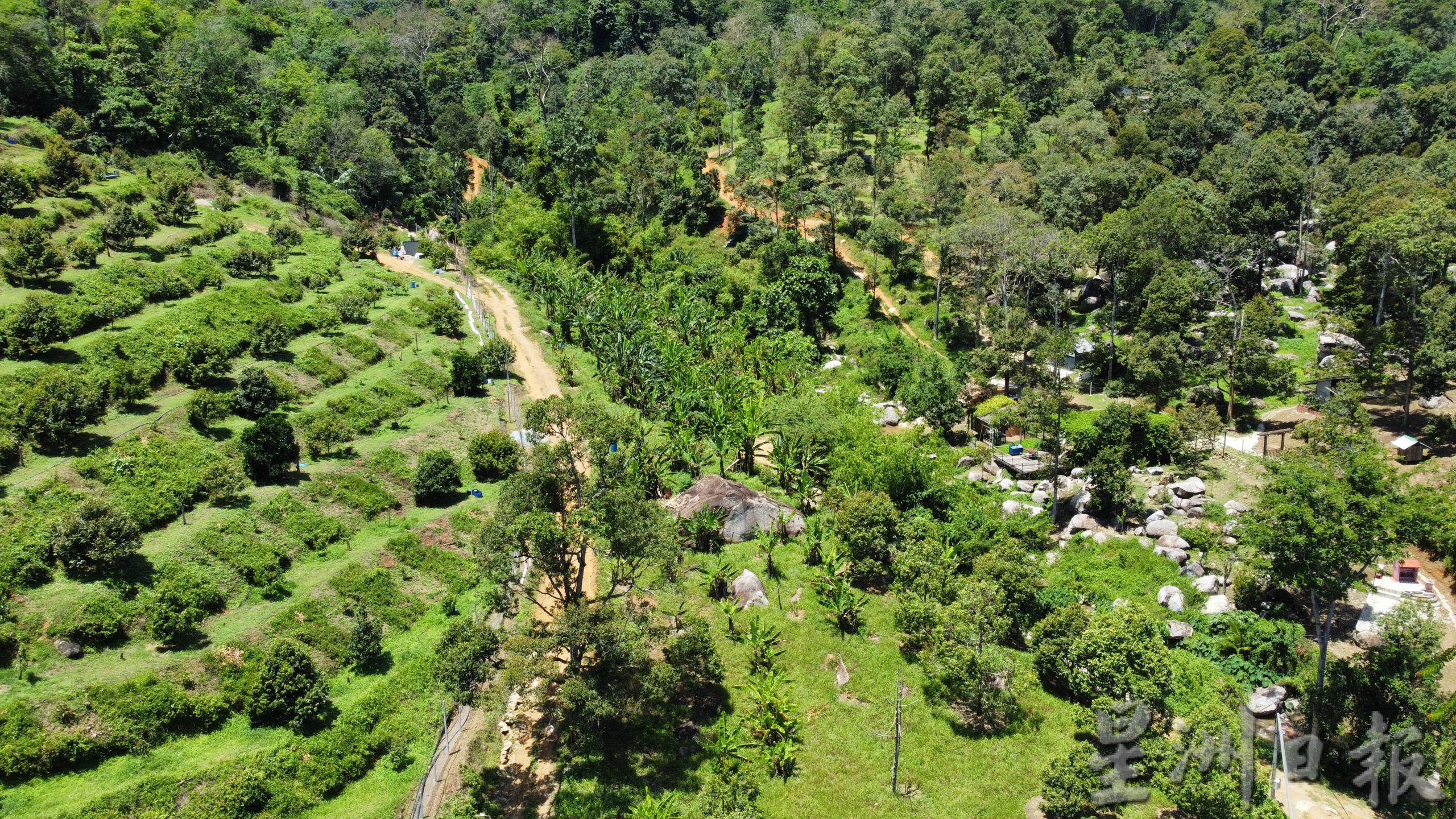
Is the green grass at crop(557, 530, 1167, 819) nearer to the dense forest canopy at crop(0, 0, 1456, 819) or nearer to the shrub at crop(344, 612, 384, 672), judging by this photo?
the dense forest canopy at crop(0, 0, 1456, 819)

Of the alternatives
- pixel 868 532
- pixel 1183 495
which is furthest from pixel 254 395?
pixel 1183 495

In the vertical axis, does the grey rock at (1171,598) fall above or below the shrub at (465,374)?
below

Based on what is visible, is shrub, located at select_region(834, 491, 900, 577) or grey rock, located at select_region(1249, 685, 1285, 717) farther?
shrub, located at select_region(834, 491, 900, 577)

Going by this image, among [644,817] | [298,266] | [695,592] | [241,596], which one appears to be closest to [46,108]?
[298,266]

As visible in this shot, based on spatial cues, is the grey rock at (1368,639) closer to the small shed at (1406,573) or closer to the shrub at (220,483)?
the small shed at (1406,573)

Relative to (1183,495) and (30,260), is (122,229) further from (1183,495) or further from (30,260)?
(1183,495)

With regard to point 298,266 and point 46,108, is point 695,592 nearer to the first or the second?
point 298,266

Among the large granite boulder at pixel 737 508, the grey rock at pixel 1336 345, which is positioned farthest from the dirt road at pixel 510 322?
the grey rock at pixel 1336 345

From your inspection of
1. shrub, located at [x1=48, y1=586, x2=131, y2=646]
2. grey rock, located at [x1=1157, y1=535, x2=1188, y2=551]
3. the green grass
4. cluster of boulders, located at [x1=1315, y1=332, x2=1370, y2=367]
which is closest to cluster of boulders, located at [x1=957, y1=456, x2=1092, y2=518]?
grey rock, located at [x1=1157, y1=535, x2=1188, y2=551]
